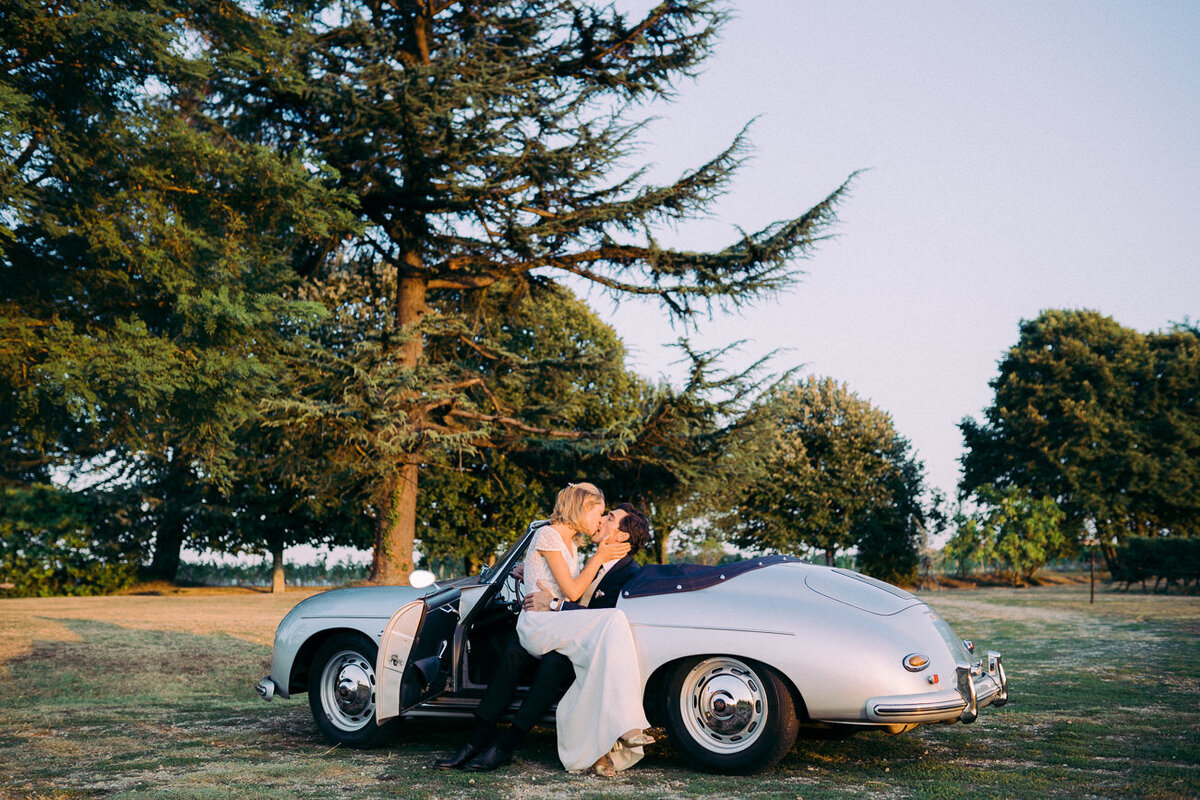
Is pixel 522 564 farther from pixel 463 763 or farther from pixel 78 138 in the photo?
pixel 78 138

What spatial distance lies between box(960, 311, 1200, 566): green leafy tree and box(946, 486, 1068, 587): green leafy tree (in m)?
5.22

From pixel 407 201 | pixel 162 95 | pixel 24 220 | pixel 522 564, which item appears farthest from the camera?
pixel 407 201

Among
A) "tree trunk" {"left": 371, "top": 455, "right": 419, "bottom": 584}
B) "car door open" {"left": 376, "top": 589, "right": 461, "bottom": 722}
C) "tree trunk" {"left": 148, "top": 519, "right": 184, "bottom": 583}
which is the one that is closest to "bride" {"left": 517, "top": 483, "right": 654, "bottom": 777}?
"car door open" {"left": 376, "top": 589, "right": 461, "bottom": 722}

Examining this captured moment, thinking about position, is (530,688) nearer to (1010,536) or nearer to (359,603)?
(359,603)

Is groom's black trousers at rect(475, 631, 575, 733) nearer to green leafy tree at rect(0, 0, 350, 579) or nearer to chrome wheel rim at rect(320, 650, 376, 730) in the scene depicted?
chrome wheel rim at rect(320, 650, 376, 730)

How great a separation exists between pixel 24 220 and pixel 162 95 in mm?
3660

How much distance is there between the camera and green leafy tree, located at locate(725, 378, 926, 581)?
42438 millimetres

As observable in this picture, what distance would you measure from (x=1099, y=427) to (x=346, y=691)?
44826mm

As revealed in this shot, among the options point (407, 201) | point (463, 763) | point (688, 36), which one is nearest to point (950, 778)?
point (463, 763)

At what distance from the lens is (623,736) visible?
5.46 meters

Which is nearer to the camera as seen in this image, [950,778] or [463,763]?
[950,778]

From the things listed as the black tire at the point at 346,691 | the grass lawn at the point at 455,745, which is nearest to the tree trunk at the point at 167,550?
the grass lawn at the point at 455,745

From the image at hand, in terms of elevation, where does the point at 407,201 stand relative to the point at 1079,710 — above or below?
above

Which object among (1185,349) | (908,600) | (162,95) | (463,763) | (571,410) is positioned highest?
(1185,349)
